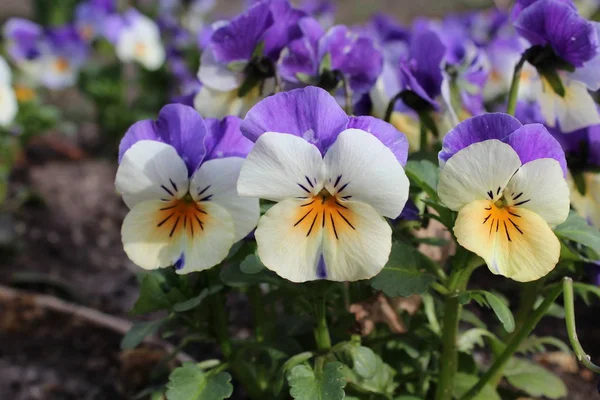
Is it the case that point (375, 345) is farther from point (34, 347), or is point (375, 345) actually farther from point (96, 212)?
point (96, 212)

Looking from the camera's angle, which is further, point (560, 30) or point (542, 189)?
point (560, 30)

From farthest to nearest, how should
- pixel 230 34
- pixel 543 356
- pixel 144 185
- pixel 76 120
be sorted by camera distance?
pixel 76 120, pixel 543 356, pixel 230 34, pixel 144 185

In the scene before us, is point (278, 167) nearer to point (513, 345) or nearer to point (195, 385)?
point (195, 385)

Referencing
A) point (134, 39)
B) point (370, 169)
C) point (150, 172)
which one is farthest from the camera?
point (134, 39)

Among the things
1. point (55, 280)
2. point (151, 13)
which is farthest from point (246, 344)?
point (151, 13)

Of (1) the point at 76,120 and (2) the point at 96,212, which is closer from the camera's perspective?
(2) the point at 96,212

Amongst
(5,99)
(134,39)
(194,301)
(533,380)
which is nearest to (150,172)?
(194,301)

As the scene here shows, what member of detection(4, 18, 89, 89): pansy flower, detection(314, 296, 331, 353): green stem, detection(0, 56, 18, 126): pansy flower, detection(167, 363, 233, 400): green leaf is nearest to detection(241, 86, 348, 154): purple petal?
detection(314, 296, 331, 353): green stem

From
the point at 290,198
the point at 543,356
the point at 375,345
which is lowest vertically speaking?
the point at 543,356

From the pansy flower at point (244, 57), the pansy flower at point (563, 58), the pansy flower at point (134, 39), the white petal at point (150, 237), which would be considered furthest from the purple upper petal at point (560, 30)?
the pansy flower at point (134, 39)
